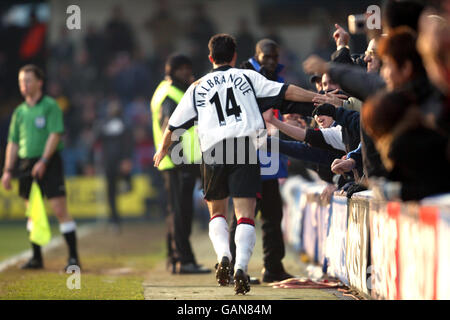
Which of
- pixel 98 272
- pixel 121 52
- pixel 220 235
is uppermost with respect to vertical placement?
pixel 121 52

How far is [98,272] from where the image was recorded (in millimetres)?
9688

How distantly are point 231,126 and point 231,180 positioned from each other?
A: 0.46 meters

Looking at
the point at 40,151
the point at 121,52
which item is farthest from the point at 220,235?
the point at 121,52

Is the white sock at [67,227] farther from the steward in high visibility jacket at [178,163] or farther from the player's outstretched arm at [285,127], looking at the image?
the player's outstretched arm at [285,127]

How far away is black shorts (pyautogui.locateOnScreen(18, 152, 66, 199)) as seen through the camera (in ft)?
33.2

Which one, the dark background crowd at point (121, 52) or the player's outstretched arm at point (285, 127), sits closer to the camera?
the player's outstretched arm at point (285, 127)

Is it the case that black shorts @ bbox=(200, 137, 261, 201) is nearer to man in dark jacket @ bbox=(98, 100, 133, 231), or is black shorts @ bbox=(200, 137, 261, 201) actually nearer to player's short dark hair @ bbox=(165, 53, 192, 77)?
player's short dark hair @ bbox=(165, 53, 192, 77)

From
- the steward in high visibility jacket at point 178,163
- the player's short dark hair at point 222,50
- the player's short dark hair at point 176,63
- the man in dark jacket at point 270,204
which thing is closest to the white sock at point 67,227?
the steward in high visibility jacket at point 178,163

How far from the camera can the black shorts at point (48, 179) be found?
10125 mm

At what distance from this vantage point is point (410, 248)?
→ 199 inches

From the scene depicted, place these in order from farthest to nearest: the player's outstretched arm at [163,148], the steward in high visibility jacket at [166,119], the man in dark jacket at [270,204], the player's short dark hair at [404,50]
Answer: the steward in high visibility jacket at [166,119]
the man in dark jacket at [270,204]
the player's outstretched arm at [163,148]
the player's short dark hair at [404,50]

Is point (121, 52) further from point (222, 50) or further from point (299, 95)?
point (299, 95)

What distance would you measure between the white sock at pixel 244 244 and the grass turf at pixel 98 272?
2.95ft
